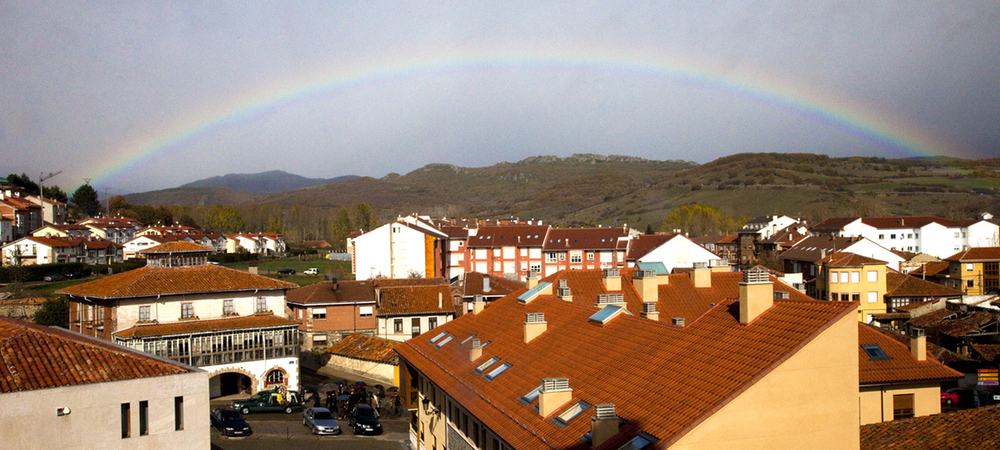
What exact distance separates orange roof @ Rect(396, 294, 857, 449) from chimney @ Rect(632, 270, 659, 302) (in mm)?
6414

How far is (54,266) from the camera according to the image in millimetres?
63406

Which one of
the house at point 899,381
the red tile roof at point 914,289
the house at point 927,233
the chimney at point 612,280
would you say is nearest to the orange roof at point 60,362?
the chimney at point 612,280

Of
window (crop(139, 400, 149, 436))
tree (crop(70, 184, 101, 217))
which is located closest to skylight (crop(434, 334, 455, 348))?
window (crop(139, 400, 149, 436))

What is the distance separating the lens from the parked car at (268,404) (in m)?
29.1

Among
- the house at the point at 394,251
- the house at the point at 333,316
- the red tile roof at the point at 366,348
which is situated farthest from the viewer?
the house at the point at 394,251

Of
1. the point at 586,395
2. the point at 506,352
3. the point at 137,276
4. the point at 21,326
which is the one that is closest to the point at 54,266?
the point at 137,276

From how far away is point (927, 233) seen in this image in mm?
82125

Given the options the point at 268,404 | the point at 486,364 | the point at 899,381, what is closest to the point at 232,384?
the point at 268,404

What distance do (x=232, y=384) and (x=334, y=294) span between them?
11.6 meters

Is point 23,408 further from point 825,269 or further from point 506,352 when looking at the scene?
point 825,269

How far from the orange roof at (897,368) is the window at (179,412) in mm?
14382

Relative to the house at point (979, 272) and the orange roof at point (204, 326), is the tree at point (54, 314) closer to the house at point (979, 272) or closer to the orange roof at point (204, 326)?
the orange roof at point (204, 326)

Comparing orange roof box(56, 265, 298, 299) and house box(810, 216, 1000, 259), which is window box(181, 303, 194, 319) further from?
house box(810, 216, 1000, 259)

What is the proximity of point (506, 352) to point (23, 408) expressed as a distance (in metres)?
9.62
